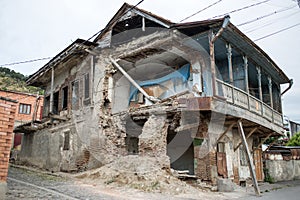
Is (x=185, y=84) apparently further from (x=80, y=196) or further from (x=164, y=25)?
(x=80, y=196)

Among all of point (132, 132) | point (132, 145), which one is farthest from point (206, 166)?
point (132, 145)

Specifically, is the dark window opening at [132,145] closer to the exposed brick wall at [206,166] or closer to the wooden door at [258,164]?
the exposed brick wall at [206,166]

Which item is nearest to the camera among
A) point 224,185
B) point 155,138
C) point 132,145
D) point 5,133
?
point 5,133

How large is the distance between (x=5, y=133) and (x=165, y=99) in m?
6.93

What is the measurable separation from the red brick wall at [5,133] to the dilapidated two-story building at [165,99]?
5882 mm

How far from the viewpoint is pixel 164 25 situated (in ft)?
40.8

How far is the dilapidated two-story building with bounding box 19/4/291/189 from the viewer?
1164 cm

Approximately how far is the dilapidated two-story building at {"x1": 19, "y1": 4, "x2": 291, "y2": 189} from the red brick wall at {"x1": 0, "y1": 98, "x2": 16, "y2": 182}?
5.88m

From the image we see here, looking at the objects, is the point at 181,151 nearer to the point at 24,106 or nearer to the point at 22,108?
the point at 22,108

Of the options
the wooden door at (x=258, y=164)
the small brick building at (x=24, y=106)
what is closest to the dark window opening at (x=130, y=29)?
the wooden door at (x=258, y=164)

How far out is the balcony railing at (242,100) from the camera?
38.0 ft

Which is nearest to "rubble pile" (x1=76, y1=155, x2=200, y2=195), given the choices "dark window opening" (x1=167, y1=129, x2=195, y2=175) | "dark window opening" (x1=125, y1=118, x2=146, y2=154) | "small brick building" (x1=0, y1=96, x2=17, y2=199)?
"dark window opening" (x1=125, y1=118, x2=146, y2=154)

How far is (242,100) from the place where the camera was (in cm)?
1238

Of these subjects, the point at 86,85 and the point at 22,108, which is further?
the point at 22,108
